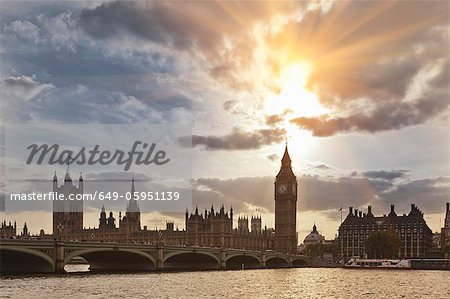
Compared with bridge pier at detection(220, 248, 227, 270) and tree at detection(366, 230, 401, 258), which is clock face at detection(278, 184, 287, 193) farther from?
bridge pier at detection(220, 248, 227, 270)

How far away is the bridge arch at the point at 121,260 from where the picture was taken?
71.6m

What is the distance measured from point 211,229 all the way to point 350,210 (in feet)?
124

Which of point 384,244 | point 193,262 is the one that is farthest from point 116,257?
point 384,244

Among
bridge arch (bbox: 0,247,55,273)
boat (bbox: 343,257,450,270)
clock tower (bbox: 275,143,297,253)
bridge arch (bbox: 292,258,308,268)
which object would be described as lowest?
bridge arch (bbox: 292,258,308,268)

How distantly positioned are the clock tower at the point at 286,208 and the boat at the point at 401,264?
52.1m

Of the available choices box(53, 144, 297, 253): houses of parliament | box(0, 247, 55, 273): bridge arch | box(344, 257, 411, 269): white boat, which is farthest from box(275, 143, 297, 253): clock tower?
box(0, 247, 55, 273): bridge arch

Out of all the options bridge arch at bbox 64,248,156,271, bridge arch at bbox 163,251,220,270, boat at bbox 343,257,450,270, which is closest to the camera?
bridge arch at bbox 64,248,156,271

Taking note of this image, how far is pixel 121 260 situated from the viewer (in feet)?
258

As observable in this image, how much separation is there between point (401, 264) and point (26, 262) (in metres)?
63.1

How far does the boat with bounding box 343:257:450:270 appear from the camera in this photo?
10281 cm

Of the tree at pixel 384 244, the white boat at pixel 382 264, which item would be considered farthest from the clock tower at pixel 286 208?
the white boat at pixel 382 264

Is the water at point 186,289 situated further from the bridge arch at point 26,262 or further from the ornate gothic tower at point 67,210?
the ornate gothic tower at point 67,210

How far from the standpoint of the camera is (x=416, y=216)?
152625 mm

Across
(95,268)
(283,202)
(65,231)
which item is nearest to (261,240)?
(283,202)
